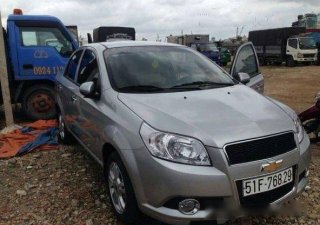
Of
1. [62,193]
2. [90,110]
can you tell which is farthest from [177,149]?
[62,193]

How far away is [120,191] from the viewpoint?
3.48 metres

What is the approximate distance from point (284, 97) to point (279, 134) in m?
10.2

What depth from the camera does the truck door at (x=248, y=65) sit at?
5.55 metres

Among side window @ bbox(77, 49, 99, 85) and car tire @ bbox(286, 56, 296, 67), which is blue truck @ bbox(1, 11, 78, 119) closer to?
side window @ bbox(77, 49, 99, 85)

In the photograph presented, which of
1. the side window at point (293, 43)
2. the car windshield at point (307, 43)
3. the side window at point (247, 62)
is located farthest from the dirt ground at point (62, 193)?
the side window at point (293, 43)

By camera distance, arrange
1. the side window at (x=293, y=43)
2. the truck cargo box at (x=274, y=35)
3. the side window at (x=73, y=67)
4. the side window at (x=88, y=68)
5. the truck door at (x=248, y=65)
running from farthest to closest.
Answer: the truck cargo box at (x=274, y=35), the side window at (x=293, y=43), the truck door at (x=248, y=65), the side window at (x=73, y=67), the side window at (x=88, y=68)

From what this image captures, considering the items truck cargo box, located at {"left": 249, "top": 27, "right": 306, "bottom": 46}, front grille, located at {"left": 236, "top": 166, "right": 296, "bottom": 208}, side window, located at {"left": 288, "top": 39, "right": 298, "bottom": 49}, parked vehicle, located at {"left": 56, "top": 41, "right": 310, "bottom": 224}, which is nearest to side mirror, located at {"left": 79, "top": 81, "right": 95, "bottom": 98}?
parked vehicle, located at {"left": 56, "top": 41, "right": 310, "bottom": 224}

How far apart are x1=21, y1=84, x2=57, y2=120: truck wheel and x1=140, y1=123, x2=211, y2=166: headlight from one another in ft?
19.4

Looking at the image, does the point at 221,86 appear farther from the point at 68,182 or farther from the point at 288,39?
the point at 288,39

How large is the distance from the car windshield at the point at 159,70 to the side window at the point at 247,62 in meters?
1.05

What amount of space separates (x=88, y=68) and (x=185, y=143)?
7.31ft

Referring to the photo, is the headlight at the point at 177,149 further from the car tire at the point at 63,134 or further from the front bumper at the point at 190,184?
the car tire at the point at 63,134

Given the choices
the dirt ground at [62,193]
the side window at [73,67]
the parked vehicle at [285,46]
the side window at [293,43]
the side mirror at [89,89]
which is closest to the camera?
the dirt ground at [62,193]

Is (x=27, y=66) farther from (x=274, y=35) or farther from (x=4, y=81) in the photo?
(x=274, y=35)
